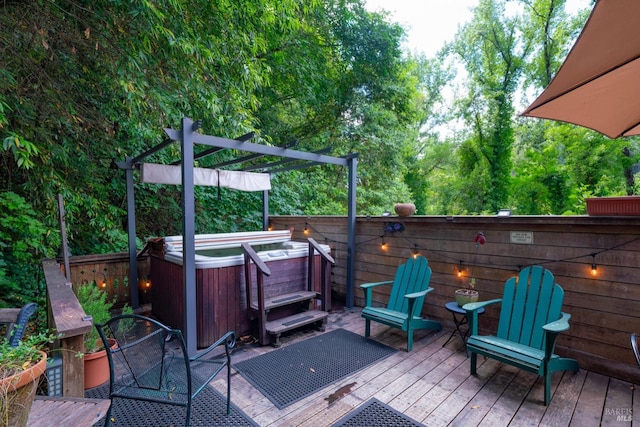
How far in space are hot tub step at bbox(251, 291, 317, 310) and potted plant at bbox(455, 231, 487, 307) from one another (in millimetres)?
1555

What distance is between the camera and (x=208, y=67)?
3.67 meters

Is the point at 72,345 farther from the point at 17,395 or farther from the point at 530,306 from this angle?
the point at 530,306

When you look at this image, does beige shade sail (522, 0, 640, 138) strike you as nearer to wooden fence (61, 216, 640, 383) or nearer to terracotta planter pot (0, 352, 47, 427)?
wooden fence (61, 216, 640, 383)

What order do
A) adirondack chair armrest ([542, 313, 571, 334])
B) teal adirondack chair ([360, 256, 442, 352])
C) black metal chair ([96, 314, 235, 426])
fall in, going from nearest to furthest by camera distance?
black metal chair ([96, 314, 235, 426])
adirondack chair armrest ([542, 313, 571, 334])
teal adirondack chair ([360, 256, 442, 352])

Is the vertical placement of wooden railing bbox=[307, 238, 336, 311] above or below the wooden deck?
above

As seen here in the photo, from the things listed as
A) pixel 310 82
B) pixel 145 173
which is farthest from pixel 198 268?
pixel 310 82

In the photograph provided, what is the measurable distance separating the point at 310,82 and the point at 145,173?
16.1 feet

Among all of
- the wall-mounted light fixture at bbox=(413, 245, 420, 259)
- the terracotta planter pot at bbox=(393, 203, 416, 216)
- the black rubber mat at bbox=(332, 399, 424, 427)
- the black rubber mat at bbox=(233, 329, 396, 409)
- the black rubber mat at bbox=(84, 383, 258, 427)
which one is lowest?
the black rubber mat at bbox=(233, 329, 396, 409)

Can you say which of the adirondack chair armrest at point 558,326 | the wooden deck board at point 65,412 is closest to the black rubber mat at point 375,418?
the adirondack chair armrest at point 558,326

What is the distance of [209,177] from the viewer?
4.32 metres

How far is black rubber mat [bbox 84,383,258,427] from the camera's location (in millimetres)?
1926

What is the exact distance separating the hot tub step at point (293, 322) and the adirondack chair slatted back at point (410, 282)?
802 millimetres

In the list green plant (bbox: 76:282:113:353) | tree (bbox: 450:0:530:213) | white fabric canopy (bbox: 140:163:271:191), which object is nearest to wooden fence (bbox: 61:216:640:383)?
white fabric canopy (bbox: 140:163:271:191)

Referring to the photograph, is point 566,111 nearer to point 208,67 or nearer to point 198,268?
point 198,268
